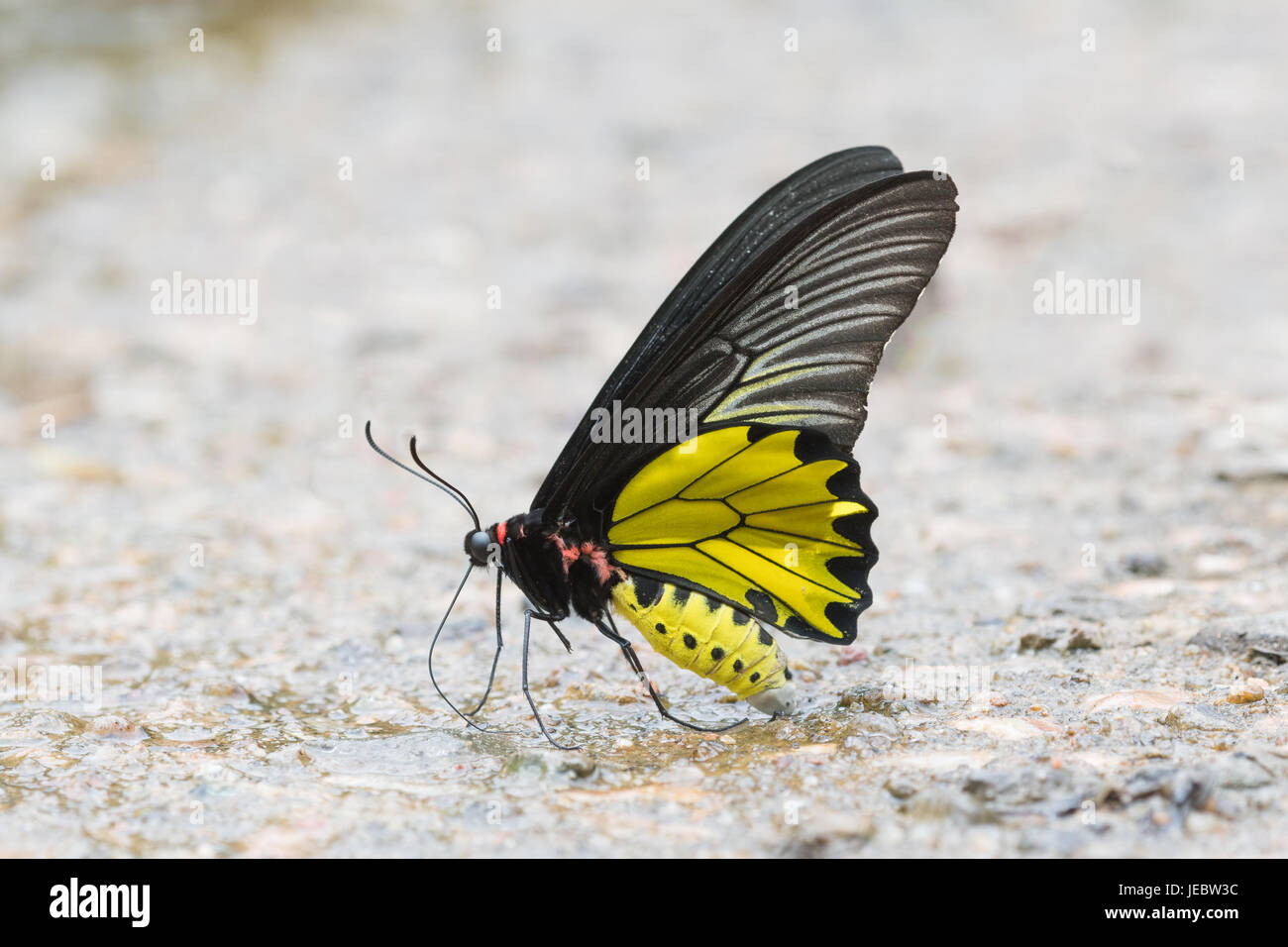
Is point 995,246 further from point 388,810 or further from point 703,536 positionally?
point 388,810

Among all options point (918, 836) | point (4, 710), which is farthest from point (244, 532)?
point (918, 836)

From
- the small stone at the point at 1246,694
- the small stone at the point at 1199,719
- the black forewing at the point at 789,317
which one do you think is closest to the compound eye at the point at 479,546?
the black forewing at the point at 789,317

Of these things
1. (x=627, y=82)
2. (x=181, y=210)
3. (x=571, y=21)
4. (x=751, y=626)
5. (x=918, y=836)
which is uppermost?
(x=571, y=21)

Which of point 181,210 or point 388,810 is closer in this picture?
point 388,810

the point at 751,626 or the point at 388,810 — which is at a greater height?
the point at 751,626

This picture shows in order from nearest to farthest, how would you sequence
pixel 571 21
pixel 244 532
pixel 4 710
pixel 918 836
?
pixel 918 836
pixel 4 710
pixel 244 532
pixel 571 21

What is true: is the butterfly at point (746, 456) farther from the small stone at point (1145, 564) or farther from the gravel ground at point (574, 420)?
the small stone at point (1145, 564)
